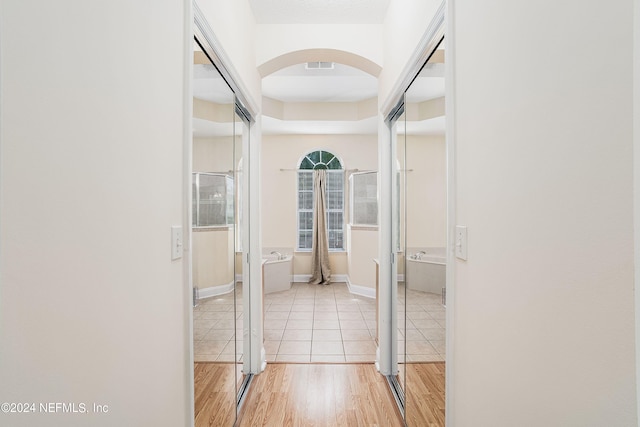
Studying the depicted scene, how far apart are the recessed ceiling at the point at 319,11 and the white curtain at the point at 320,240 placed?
3.85 m

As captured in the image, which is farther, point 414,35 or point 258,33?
point 258,33

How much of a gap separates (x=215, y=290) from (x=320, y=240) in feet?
15.4

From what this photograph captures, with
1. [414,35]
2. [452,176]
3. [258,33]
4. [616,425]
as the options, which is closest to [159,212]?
[452,176]

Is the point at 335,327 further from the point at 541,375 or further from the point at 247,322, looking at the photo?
the point at 541,375

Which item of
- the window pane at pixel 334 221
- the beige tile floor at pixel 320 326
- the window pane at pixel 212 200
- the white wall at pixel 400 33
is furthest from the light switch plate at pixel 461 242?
the window pane at pixel 334 221

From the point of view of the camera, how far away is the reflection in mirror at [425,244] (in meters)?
1.45

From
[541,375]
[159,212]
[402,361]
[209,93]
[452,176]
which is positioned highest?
[209,93]

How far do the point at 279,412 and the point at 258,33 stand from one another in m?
2.81

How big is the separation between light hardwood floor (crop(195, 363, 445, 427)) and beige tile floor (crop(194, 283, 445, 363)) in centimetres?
10

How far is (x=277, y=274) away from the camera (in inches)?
225

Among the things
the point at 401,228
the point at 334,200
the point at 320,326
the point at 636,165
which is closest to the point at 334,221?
the point at 334,200

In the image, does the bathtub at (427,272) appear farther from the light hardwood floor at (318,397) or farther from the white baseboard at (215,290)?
the white baseboard at (215,290)

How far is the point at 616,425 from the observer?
1.79ft

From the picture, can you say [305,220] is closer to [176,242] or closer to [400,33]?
[400,33]
